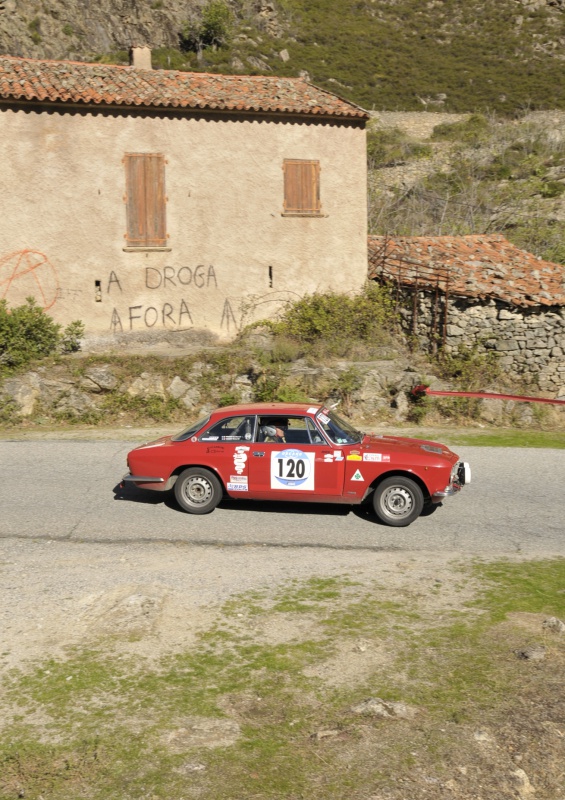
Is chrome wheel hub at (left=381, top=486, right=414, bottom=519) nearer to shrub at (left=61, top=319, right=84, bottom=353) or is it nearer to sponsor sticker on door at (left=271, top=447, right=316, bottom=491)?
sponsor sticker on door at (left=271, top=447, right=316, bottom=491)

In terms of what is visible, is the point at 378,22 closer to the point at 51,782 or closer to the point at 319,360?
the point at 319,360

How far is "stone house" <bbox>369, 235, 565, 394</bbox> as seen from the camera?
63.5 ft

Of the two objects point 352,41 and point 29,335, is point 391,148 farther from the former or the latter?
point 29,335

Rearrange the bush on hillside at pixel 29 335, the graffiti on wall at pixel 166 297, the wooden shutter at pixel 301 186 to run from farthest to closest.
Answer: the wooden shutter at pixel 301 186, the graffiti on wall at pixel 166 297, the bush on hillside at pixel 29 335

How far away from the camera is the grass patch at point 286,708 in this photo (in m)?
5.54

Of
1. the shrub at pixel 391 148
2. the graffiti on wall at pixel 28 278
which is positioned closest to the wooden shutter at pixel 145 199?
the graffiti on wall at pixel 28 278

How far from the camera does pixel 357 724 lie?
6.15 metres

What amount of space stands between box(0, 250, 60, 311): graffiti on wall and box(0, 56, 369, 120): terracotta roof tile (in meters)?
3.44

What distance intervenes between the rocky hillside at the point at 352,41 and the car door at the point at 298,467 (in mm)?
47766

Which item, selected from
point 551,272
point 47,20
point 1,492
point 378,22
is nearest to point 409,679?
point 1,492

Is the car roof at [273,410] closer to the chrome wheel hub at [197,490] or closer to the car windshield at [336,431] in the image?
the car windshield at [336,431]

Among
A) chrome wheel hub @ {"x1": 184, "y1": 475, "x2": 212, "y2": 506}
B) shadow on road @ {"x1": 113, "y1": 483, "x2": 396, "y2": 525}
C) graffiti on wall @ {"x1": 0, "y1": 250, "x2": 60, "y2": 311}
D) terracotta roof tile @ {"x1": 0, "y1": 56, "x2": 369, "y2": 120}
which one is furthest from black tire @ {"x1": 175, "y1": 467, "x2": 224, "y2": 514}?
terracotta roof tile @ {"x1": 0, "y1": 56, "x2": 369, "y2": 120}

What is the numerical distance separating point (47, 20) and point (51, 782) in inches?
2286

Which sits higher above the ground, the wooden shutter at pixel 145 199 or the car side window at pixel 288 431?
the wooden shutter at pixel 145 199
